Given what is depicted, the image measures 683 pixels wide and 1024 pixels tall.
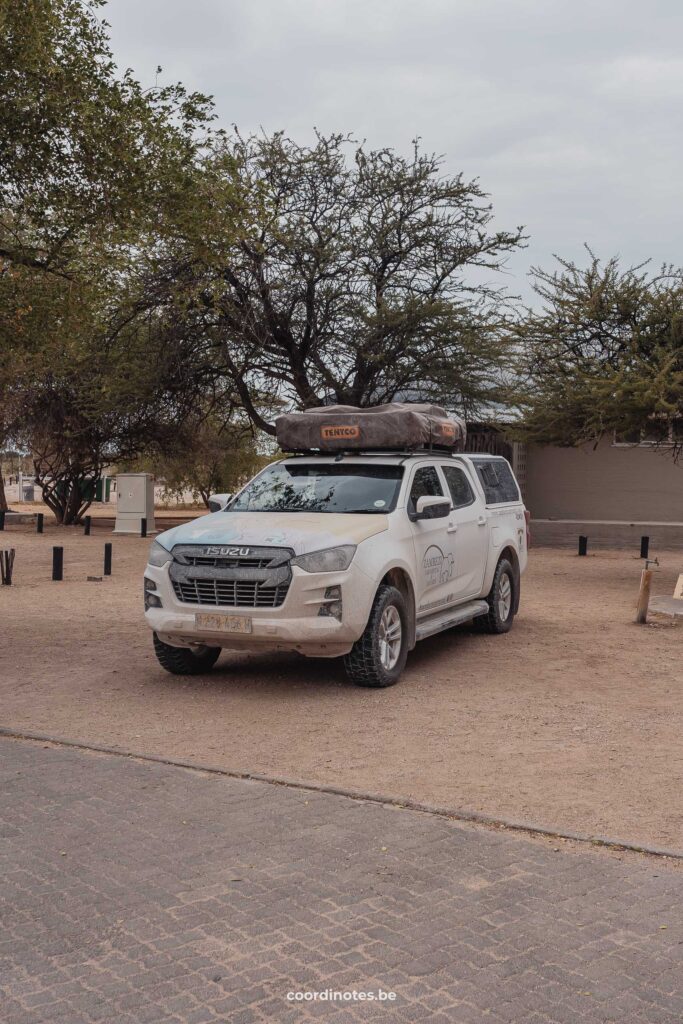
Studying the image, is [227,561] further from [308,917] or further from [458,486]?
[308,917]

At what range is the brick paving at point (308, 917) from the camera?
12.8 ft

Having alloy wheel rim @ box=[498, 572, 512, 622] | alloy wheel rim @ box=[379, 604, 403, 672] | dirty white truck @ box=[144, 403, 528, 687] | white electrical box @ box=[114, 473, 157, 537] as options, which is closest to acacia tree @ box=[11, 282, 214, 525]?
white electrical box @ box=[114, 473, 157, 537]

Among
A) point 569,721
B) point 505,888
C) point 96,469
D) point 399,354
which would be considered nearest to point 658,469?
point 399,354

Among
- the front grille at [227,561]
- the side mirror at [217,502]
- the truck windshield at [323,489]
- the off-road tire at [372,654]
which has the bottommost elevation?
the off-road tire at [372,654]

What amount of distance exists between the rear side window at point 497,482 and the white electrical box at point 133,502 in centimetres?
1977

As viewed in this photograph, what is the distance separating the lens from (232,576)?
8.91 meters

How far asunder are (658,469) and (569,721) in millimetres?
22501

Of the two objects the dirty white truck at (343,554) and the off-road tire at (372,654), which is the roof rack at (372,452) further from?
the off-road tire at (372,654)

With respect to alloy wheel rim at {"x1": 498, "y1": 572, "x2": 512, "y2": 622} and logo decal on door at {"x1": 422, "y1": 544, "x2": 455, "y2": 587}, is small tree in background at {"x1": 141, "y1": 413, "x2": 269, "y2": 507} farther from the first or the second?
logo decal on door at {"x1": 422, "y1": 544, "x2": 455, "y2": 587}

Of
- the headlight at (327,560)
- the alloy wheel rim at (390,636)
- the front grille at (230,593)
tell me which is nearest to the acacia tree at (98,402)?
the front grille at (230,593)

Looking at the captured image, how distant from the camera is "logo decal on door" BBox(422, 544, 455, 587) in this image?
1017 cm

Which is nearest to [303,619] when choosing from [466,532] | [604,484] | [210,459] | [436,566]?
[436,566]

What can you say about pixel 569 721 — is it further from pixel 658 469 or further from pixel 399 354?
pixel 658 469

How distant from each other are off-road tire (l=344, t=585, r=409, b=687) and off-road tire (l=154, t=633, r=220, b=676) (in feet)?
4.69
